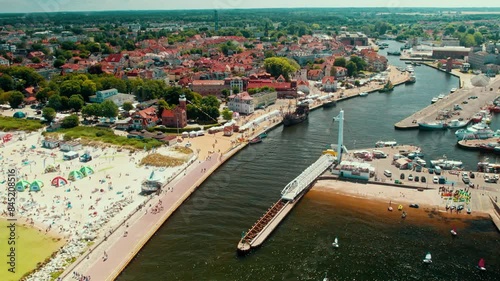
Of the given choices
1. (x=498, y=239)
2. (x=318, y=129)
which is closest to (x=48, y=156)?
(x=318, y=129)

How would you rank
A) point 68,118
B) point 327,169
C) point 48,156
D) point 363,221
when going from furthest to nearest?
point 68,118 < point 48,156 < point 327,169 < point 363,221

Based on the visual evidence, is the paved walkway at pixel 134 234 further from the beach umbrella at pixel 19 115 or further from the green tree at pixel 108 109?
the beach umbrella at pixel 19 115

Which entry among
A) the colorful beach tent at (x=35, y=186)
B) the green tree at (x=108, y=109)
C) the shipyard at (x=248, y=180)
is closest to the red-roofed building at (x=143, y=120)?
the shipyard at (x=248, y=180)

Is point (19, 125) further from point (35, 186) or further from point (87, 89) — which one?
point (35, 186)

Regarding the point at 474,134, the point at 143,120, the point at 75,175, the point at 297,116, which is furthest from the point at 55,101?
the point at 474,134

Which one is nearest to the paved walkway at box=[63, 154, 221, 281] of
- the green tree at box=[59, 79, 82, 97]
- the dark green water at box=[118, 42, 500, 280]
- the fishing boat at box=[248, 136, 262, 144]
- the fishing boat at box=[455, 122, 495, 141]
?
the dark green water at box=[118, 42, 500, 280]

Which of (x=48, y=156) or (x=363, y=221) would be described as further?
(x=48, y=156)

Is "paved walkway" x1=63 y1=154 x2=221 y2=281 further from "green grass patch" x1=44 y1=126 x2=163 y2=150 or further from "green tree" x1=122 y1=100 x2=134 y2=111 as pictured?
"green tree" x1=122 y1=100 x2=134 y2=111

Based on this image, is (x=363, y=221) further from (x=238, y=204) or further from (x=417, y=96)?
(x=417, y=96)
